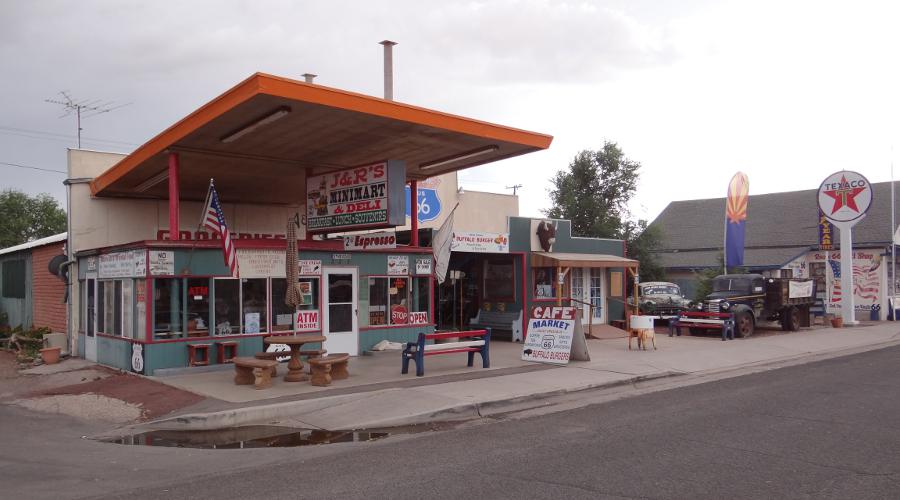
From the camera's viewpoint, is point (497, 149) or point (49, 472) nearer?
point (49, 472)

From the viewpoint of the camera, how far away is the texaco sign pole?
A: 26.0m

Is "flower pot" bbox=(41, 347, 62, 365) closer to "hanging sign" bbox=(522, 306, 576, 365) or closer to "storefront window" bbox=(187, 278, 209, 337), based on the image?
"storefront window" bbox=(187, 278, 209, 337)

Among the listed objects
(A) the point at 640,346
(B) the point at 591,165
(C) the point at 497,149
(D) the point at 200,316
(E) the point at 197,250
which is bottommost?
(A) the point at 640,346

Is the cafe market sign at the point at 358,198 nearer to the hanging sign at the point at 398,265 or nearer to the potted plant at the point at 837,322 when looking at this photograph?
the hanging sign at the point at 398,265

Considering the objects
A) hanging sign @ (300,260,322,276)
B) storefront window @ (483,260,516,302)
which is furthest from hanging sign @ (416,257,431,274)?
storefront window @ (483,260,516,302)

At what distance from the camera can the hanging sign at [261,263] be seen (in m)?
14.7

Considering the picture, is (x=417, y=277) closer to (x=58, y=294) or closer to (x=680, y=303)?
(x=58, y=294)

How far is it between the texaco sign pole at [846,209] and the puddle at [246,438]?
23.1 meters

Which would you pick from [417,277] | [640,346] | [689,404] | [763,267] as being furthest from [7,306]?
[763,267]

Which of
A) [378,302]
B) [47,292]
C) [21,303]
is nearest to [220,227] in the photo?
[378,302]

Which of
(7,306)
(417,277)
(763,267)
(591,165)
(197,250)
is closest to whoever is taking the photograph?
(197,250)

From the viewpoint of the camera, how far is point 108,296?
1544 cm

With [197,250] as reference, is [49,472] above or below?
below

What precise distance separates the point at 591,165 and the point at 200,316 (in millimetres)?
28996
